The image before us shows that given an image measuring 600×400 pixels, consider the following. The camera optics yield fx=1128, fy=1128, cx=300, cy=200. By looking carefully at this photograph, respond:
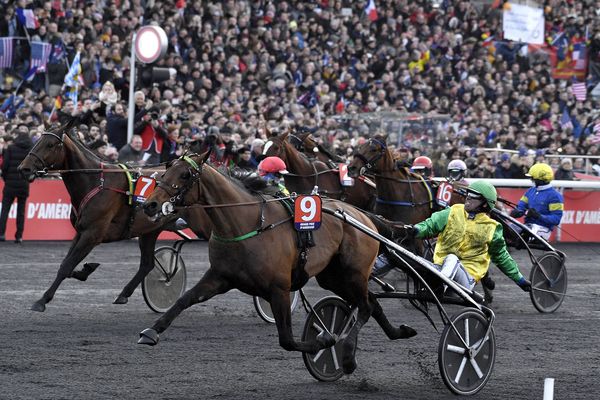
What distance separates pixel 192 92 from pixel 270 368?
42.2ft

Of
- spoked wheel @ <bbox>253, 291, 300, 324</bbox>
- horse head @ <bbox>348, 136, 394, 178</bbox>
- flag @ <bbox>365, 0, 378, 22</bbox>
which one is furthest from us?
flag @ <bbox>365, 0, 378, 22</bbox>

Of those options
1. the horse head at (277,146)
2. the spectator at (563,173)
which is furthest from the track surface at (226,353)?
the spectator at (563,173)

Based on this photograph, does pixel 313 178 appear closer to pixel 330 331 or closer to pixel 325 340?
pixel 330 331

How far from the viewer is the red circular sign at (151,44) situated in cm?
1622

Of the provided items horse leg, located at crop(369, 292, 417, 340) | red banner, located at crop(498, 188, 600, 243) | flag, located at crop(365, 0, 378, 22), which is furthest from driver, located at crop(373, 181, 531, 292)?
flag, located at crop(365, 0, 378, 22)

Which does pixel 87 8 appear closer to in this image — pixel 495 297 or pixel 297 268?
pixel 495 297

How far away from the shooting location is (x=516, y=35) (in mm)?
29078

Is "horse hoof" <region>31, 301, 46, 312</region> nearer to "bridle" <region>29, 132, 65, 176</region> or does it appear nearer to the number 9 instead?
"bridle" <region>29, 132, 65, 176</region>

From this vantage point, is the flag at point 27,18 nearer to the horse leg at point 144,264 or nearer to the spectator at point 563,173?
the spectator at point 563,173

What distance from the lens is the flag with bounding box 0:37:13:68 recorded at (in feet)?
61.8

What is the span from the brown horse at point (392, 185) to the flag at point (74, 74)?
7.53 m

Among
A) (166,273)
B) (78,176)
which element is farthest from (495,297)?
(78,176)

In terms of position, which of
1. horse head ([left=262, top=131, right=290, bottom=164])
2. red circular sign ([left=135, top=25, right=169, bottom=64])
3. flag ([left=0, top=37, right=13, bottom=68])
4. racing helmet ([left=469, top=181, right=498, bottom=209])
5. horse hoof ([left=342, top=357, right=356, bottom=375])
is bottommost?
horse hoof ([left=342, top=357, right=356, bottom=375])

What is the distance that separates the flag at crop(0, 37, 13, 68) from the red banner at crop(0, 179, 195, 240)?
342 centimetres
